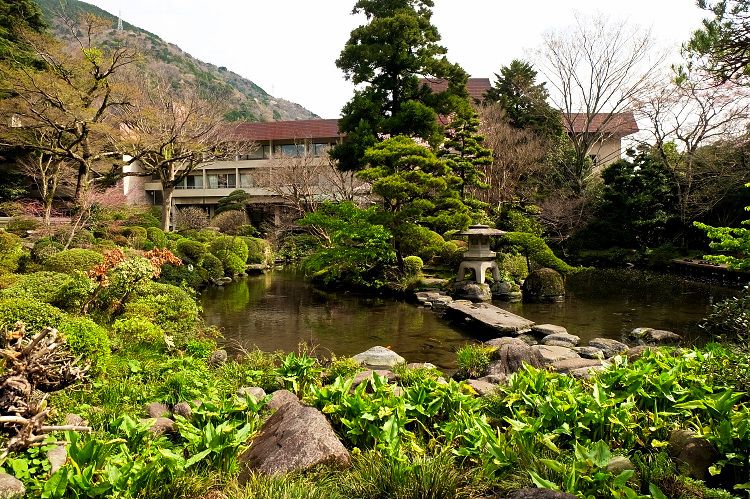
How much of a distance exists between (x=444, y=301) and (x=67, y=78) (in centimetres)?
1338

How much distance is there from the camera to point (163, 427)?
397 centimetres

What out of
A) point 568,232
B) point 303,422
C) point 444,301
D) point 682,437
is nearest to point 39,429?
point 303,422

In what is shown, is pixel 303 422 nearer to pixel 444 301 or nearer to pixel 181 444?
pixel 181 444

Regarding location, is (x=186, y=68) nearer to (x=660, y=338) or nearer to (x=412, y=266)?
(x=412, y=266)

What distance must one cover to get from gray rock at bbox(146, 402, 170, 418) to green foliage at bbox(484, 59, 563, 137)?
25.8m

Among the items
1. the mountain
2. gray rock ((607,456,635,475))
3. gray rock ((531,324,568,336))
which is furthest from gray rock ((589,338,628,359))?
the mountain

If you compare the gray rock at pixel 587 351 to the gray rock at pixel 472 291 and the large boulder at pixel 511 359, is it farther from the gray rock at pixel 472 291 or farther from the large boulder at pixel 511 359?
the gray rock at pixel 472 291

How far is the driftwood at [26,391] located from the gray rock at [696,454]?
394 centimetres

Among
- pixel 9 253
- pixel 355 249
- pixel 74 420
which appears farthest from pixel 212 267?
pixel 74 420

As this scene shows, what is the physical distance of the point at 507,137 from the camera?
2405 centimetres

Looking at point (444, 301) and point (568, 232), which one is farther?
point (568, 232)

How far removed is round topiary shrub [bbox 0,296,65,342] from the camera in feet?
15.2

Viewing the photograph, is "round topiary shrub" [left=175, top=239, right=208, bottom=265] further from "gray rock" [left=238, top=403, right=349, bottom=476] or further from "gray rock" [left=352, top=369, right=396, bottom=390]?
"gray rock" [left=238, top=403, right=349, bottom=476]

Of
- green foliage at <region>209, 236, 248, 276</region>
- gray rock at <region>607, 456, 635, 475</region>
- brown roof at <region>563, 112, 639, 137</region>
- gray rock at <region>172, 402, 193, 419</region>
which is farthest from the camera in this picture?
brown roof at <region>563, 112, 639, 137</region>
